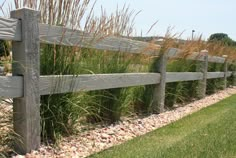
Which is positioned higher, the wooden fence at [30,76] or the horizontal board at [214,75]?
the wooden fence at [30,76]

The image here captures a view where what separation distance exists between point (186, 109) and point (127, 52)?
105 inches

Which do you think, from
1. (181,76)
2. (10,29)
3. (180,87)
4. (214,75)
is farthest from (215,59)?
(10,29)

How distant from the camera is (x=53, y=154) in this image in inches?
147

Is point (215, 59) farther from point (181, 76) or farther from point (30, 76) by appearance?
point (30, 76)

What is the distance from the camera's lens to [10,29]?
338 cm

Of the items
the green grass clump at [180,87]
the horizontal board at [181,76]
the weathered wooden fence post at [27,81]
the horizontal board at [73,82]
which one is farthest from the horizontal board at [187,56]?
the weathered wooden fence post at [27,81]

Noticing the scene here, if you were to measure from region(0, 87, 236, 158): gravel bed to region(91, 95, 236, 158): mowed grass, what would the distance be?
0.20m

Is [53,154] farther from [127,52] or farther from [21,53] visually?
[127,52]

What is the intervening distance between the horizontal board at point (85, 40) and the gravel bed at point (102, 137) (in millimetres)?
1032

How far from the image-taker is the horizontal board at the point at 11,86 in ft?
10.8

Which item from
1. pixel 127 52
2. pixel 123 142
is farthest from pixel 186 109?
pixel 123 142

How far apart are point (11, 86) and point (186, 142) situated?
2.10m

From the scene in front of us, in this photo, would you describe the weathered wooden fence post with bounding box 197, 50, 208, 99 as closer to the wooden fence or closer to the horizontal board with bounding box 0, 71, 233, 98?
the horizontal board with bounding box 0, 71, 233, 98

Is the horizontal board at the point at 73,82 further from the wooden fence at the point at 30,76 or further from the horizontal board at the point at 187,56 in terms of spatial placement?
the horizontal board at the point at 187,56
